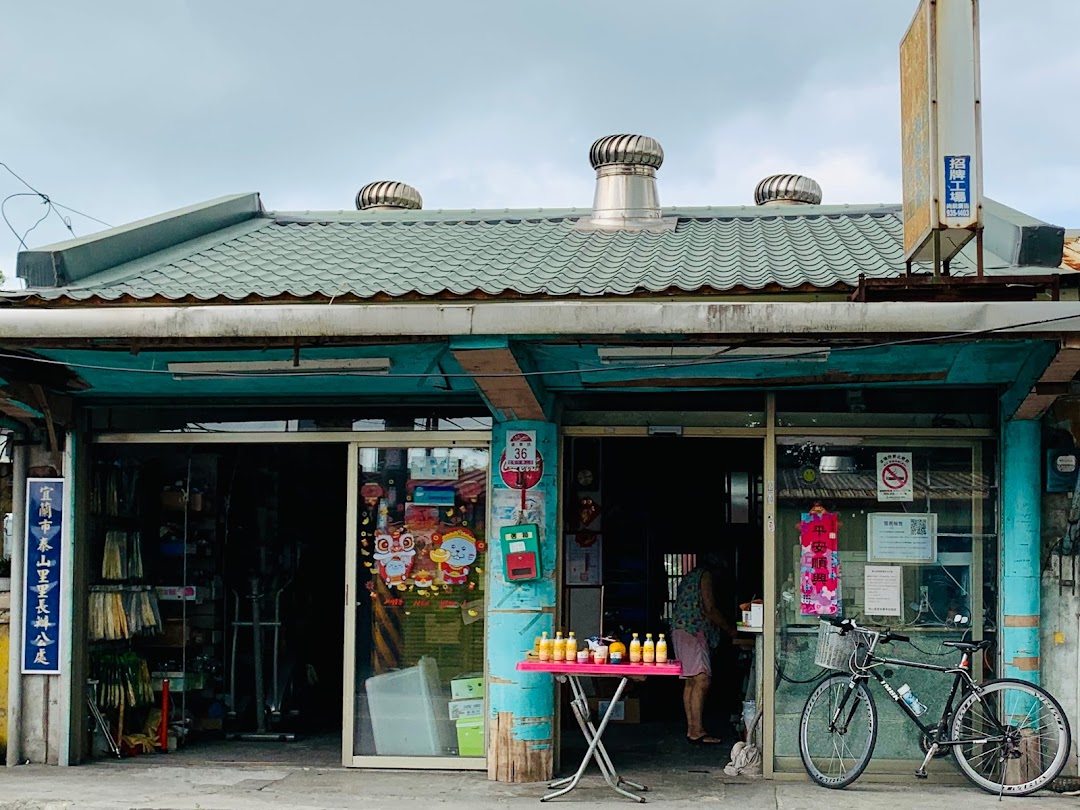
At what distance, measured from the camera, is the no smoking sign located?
9539mm

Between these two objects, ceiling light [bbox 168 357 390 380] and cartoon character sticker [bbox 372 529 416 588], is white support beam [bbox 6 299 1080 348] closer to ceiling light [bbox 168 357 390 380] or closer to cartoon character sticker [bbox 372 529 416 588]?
ceiling light [bbox 168 357 390 380]

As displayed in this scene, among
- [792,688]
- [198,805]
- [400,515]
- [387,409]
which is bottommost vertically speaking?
[198,805]

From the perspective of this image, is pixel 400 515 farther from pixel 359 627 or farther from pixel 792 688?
pixel 792 688

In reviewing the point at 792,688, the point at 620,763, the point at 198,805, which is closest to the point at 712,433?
the point at 792,688

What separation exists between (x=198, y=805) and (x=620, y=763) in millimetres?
3145

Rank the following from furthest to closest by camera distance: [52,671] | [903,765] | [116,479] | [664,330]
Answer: [116,479] < [52,671] < [903,765] < [664,330]

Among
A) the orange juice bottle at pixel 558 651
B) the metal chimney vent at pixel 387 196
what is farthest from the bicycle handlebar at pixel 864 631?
the metal chimney vent at pixel 387 196

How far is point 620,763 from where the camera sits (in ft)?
33.4

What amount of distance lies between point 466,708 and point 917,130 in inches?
199

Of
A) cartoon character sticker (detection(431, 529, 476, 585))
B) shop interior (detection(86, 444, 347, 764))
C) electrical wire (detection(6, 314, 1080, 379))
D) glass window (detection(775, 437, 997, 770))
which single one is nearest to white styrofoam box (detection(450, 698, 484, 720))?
cartoon character sticker (detection(431, 529, 476, 585))

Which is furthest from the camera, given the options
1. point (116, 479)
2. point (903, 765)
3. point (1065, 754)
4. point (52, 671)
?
point (116, 479)

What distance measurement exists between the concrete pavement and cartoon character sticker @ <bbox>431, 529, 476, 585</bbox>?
1403 millimetres

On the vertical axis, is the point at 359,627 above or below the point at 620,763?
above

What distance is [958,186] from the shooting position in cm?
768
